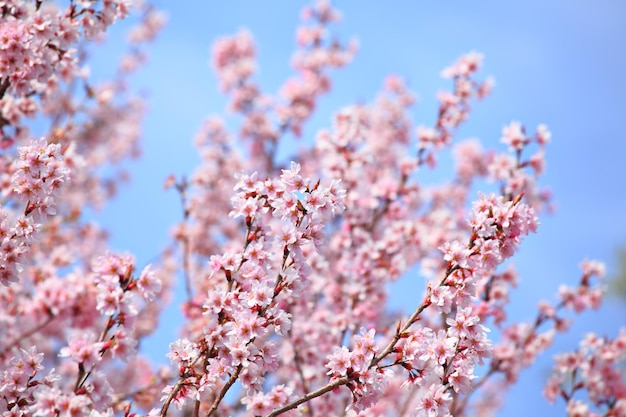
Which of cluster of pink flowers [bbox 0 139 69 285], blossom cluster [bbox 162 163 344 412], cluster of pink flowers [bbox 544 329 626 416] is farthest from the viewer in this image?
cluster of pink flowers [bbox 544 329 626 416]

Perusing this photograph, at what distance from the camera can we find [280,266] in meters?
4.75

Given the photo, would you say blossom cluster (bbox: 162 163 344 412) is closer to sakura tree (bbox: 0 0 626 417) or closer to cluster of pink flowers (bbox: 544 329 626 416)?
sakura tree (bbox: 0 0 626 417)

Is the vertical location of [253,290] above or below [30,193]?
below

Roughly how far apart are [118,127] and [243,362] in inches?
530

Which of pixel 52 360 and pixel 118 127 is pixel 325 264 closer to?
pixel 52 360

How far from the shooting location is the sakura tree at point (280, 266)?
4348 millimetres

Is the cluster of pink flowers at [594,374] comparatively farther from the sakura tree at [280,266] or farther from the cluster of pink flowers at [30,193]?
the cluster of pink flowers at [30,193]

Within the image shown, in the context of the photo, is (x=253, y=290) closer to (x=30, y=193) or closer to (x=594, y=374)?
(x=30, y=193)

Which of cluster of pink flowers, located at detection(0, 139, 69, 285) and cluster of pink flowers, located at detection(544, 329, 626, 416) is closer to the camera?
cluster of pink flowers, located at detection(0, 139, 69, 285)

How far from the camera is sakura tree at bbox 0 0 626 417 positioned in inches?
171

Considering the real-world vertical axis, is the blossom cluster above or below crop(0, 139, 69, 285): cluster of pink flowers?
below

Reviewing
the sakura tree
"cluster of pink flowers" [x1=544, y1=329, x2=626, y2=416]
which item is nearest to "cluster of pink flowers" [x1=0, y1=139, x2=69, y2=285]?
the sakura tree

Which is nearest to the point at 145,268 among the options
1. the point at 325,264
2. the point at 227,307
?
the point at 227,307

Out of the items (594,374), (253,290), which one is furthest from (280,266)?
(594,374)
